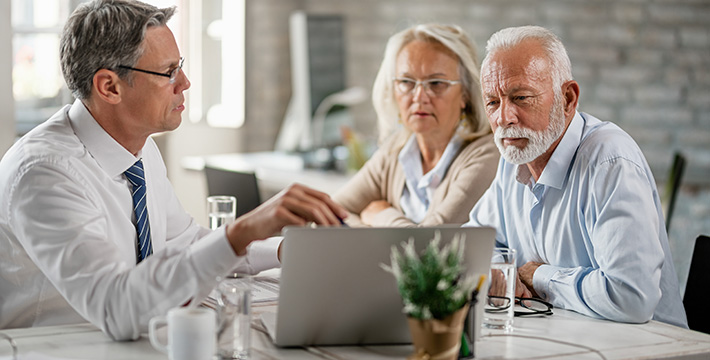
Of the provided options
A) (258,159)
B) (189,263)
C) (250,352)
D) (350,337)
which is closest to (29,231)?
(189,263)

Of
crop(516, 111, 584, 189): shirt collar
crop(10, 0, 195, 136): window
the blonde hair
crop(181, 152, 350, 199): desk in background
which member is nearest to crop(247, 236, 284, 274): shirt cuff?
crop(516, 111, 584, 189): shirt collar

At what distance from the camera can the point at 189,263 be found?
1.58 meters

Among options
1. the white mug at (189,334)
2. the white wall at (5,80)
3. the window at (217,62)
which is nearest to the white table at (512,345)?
the white mug at (189,334)

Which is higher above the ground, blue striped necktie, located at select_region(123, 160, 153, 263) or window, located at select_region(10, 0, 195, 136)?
window, located at select_region(10, 0, 195, 136)

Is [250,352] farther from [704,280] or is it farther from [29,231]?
[704,280]

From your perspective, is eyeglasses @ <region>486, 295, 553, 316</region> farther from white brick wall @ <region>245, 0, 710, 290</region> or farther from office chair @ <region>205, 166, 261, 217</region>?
white brick wall @ <region>245, 0, 710, 290</region>

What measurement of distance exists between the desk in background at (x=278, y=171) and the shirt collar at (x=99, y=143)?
1.88 meters

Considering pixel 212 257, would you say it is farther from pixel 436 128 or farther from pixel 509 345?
pixel 436 128

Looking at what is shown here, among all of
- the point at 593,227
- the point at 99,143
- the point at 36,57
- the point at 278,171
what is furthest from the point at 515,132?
the point at 36,57

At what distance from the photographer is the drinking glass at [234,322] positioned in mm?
1482

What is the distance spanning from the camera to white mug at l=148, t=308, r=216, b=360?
1396mm

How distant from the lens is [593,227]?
1.94 m

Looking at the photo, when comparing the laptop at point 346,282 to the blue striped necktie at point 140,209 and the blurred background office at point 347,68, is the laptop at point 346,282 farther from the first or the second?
the blurred background office at point 347,68

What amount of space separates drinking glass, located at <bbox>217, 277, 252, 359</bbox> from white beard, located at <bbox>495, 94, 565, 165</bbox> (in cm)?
84
